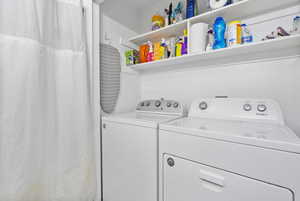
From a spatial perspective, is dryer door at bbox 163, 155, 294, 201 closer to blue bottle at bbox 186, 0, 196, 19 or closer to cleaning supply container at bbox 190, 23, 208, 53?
cleaning supply container at bbox 190, 23, 208, 53

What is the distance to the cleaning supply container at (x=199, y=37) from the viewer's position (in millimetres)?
1257

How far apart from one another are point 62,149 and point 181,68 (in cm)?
150

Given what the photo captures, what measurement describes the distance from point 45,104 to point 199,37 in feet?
4.72

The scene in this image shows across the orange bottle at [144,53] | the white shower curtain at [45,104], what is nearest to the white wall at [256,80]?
the orange bottle at [144,53]

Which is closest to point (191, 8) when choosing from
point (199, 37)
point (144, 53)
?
point (199, 37)

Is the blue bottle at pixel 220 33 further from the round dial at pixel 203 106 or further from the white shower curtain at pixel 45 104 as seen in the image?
the white shower curtain at pixel 45 104

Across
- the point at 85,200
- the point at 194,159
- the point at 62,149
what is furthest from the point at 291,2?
the point at 85,200

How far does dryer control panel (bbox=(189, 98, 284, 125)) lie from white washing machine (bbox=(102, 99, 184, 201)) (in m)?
0.21

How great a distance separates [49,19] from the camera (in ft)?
3.40

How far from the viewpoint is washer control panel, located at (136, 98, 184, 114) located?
55.0 inches

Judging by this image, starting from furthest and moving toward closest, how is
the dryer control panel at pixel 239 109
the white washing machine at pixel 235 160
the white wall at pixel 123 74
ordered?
the white wall at pixel 123 74
the dryer control panel at pixel 239 109
the white washing machine at pixel 235 160

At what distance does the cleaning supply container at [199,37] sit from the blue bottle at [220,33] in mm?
103

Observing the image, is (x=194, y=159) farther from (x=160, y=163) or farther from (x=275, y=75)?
(x=275, y=75)

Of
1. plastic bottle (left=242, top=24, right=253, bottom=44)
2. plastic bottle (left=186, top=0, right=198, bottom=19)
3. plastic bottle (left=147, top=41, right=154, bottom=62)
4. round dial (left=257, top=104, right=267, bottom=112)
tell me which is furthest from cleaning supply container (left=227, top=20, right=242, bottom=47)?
plastic bottle (left=147, top=41, right=154, bottom=62)
